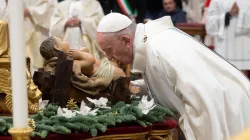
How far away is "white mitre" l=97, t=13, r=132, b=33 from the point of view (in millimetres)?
3230

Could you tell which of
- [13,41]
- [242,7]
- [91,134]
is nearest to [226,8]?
[242,7]

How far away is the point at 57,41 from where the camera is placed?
3.06 metres

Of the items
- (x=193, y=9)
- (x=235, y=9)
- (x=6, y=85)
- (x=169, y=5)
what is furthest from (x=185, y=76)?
(x=193, y=9)

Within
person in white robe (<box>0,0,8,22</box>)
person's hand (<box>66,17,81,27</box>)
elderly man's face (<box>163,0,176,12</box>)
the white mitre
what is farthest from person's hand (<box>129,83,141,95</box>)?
elderly man's face (<box>163,0,176,12</box>)

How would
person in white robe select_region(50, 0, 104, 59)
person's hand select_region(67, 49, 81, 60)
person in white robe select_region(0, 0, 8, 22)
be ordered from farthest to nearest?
person in white robe select_region(50, 0, 104, 59) → person in white robe select_region(0, 0, 8, 22) → person's hand select_region(67, 49, 81, 60)

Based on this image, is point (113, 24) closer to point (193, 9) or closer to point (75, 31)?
point (75, 31)

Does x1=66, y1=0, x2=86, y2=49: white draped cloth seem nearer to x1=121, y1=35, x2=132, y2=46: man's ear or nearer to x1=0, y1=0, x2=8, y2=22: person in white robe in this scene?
x1=0, y1=0, x2=8, y2=22: person in white robe

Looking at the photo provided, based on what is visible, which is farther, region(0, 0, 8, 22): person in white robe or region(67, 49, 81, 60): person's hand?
region(0, 0, 8, 22): person in white robe

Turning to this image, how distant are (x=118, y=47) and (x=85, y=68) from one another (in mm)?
236

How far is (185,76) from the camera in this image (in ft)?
10.2

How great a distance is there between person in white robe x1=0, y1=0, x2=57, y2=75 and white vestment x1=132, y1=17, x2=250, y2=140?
196 inches

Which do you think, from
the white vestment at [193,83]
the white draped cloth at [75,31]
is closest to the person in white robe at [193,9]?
the white draped cloth at [75,31]

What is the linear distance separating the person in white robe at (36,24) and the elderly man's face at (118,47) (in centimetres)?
496

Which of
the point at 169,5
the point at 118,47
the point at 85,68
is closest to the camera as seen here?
the point at 85,68
